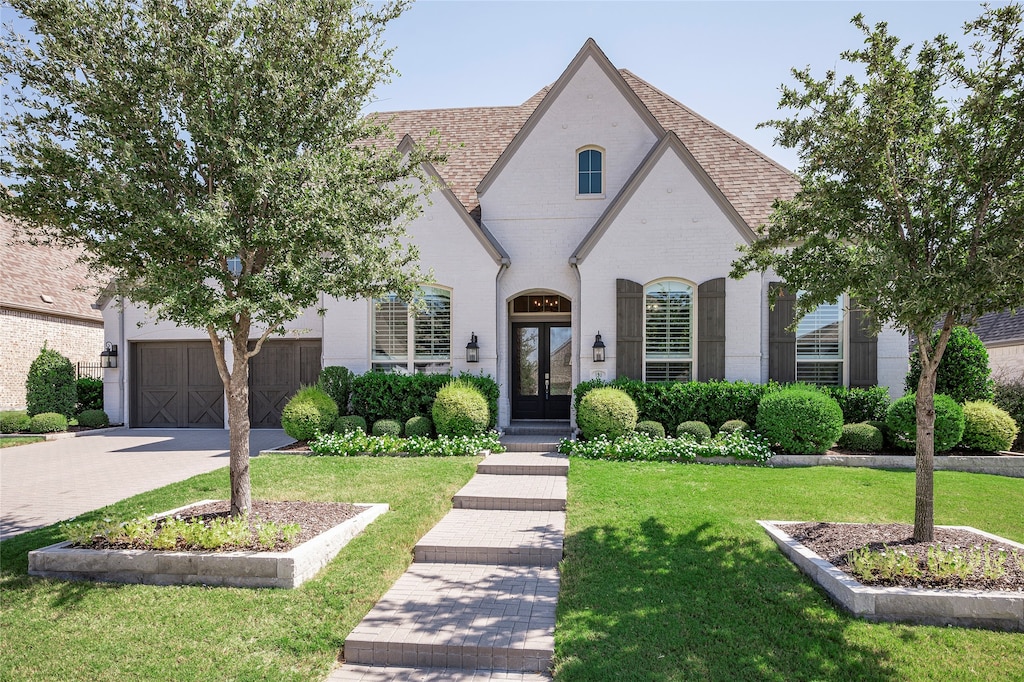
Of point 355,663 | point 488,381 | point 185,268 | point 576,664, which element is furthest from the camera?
point 488,381

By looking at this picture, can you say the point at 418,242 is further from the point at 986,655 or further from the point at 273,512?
the point at 986,655

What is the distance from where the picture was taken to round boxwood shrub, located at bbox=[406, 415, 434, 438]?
444 inches

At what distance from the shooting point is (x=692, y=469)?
9.29m

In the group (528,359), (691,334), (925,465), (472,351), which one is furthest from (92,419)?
(925,465)

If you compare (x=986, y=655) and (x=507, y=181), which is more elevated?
(x=507, y=181)

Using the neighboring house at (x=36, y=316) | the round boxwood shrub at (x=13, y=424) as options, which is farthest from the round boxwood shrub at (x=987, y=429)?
the neighboring house at (x=36, y=316)

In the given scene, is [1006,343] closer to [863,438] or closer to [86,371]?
[863,438]

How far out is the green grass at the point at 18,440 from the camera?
13.0 meters

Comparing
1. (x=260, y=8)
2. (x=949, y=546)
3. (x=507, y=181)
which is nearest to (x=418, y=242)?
(x=507, y=181)

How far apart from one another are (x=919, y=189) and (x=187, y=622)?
754 centimetres

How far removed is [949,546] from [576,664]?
402cm

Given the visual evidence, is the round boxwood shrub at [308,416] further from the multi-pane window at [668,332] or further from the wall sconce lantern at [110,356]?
the wall sconce lantern at [110,356]

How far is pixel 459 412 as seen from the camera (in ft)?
36.0

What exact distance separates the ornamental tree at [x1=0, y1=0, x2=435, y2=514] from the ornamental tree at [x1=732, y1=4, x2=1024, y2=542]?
15.3 feet
